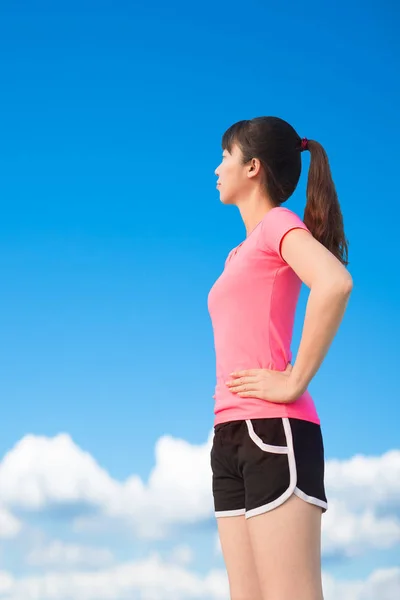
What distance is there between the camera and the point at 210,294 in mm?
3221

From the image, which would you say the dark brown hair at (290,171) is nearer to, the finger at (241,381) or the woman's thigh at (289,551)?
the finger at (241,381)

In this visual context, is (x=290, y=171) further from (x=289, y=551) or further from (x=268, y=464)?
(x=289, y=551)

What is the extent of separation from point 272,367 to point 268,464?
36cm

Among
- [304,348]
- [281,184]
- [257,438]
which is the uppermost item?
[281,184]

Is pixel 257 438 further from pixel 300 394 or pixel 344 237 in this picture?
pixel 344 237

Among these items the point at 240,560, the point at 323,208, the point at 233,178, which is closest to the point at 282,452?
the point at 240,560

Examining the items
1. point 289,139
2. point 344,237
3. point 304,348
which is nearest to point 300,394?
point 304,348

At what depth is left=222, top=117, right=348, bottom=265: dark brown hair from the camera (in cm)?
327

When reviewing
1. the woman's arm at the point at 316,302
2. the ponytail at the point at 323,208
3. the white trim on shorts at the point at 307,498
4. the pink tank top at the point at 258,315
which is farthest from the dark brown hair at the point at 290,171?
the white trim on shorts at the point at 307,498

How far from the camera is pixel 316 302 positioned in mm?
2818

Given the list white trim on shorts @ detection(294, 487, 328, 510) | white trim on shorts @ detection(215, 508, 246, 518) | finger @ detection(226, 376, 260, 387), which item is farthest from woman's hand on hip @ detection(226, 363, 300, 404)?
white trim on shorts @ detection(215, 508, 246, 518)

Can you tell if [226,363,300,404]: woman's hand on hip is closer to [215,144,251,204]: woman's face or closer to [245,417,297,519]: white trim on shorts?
[245,417,297,519]: white trim on shorts

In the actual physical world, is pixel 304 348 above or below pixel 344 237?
below

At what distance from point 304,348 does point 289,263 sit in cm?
31
